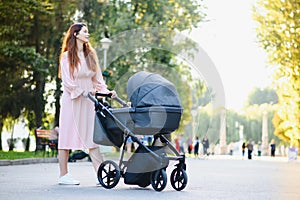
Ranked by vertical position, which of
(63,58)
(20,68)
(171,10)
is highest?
(171,10)

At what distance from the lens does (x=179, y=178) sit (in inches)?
417

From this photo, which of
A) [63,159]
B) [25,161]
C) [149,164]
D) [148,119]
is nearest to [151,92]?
[148,119]

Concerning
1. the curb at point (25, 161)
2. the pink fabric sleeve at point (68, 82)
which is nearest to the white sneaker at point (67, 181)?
the pink fabric sleeve at point (68, 82)

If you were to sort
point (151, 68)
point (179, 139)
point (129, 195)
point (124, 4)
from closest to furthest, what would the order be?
1. point (129, 195)
2. point (151, 68)
3. point (124, 4)
4. point (179, 139)

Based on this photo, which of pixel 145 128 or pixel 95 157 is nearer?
pixel 145 128

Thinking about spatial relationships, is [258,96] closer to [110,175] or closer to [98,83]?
[98,83]

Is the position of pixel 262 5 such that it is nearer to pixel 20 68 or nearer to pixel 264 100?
pixel 20 68

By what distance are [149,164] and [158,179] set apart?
232mm

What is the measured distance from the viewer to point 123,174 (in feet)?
34.9

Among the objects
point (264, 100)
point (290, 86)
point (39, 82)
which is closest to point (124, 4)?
point (39, 82)

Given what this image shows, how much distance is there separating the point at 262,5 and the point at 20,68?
40.5 feet

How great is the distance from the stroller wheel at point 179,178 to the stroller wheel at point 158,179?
8.3 inches

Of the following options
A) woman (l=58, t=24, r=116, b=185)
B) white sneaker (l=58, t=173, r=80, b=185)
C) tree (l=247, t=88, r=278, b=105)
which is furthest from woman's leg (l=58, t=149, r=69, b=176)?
tree (l=247, t=88, r=278, b=105)

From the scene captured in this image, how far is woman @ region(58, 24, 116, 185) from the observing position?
10992 mm
